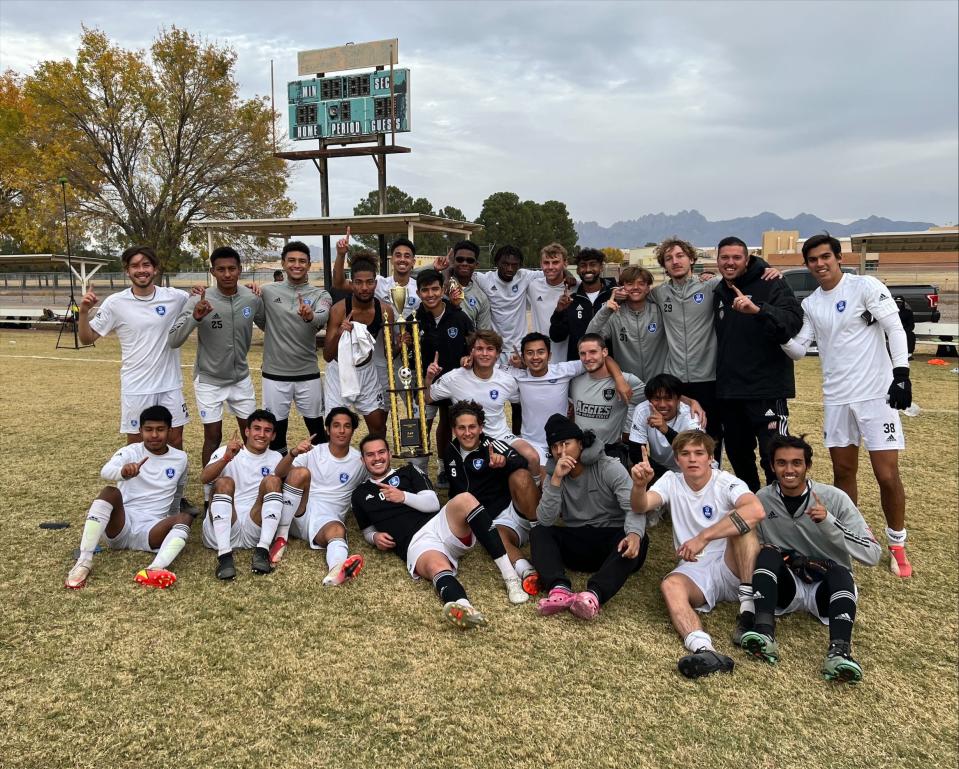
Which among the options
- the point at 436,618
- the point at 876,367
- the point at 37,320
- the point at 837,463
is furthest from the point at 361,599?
the point at 37,320

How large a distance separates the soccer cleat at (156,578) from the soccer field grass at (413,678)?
6 cm

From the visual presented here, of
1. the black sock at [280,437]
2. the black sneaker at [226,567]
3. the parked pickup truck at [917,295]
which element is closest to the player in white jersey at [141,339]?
the black sock at [280,437]

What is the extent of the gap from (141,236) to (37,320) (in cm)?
484

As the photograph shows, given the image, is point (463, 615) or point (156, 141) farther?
point (156, 141)

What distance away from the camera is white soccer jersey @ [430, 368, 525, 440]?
5262mm

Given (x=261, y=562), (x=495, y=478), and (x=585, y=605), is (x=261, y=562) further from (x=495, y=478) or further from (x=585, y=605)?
(x=585, y=605)

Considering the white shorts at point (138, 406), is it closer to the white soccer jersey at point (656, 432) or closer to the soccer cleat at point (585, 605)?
the soccer cleat at point (585, 605)

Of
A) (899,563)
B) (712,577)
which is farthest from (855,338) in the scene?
(712,577)

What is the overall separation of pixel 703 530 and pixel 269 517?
2.91 metres

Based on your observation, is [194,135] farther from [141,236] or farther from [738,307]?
[738,307]

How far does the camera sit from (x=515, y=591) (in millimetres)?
4105

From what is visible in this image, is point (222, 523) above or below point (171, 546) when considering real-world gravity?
above

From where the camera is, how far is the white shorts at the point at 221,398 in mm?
5461

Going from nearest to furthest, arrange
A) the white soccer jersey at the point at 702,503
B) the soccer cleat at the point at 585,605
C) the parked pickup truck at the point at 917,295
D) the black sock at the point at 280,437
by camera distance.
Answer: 1. the soccer cleat at the point at 585,605
2. the white soccer jersey at the point at 702,503
3. the black sock at the point at 280,437
4. the parked pickup truck at the point at 917,295
